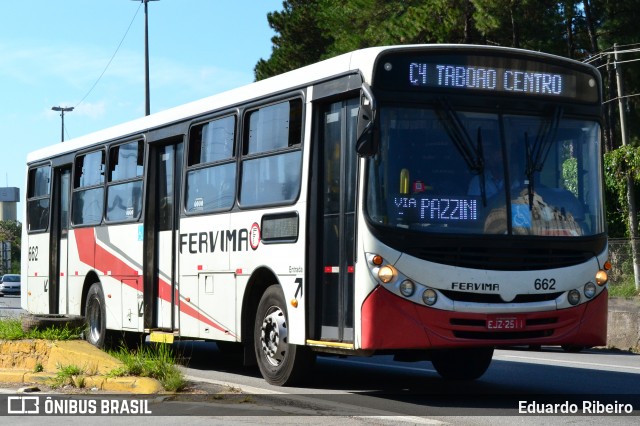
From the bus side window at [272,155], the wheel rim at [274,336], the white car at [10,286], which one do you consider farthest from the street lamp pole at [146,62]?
the white car at [10,286]

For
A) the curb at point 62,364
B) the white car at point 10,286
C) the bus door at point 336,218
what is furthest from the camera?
the white car at point 10,286

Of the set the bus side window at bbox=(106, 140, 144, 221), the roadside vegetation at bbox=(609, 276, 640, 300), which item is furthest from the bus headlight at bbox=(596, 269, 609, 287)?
the roadside vegetation at bbox=(609, 276, 640, 300)

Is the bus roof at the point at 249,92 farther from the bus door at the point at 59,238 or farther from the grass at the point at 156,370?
the grass at the point at 156,370

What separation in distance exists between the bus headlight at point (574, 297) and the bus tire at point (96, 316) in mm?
8869

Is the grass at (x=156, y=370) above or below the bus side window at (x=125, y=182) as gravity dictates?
below

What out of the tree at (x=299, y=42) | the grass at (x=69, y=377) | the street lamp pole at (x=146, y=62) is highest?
the tree at (x=299, y=42)

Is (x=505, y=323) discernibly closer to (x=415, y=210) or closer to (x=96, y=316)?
(x=415, y=210)

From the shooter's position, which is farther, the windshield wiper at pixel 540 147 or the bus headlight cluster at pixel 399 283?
the windshield wiper at pixel 540 147

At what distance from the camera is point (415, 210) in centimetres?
1138

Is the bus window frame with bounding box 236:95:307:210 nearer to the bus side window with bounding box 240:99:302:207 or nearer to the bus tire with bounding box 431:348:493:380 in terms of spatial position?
the bus side window with bounding box 240:99:302:207

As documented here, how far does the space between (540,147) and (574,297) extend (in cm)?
149

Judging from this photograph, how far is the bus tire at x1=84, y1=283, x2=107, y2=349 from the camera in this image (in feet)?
61.5

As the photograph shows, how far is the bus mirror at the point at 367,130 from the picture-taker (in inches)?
437

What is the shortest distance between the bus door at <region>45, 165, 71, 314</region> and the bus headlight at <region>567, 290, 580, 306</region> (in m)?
11.0
